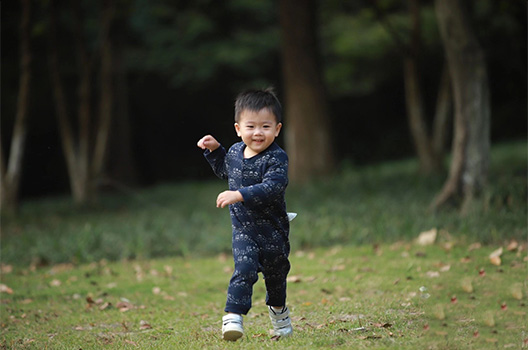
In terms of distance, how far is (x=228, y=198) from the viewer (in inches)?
153

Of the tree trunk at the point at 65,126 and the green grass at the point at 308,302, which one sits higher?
the tree trunk at the point at 65,126

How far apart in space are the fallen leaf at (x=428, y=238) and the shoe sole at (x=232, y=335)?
398cm

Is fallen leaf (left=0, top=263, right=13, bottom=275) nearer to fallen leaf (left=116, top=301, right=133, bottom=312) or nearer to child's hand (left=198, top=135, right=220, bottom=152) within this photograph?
fallen leaf (left=116, top=301, right=133, bottom=312)

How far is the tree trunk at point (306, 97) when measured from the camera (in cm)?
1505

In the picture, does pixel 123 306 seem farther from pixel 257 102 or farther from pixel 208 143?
pixel 257 102

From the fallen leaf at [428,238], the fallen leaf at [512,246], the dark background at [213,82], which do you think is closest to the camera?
the fallen leaf at [512,246]

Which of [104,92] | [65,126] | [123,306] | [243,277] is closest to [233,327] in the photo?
[243,277]

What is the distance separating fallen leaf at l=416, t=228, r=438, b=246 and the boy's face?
150 inches

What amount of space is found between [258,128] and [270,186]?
1.23 feet

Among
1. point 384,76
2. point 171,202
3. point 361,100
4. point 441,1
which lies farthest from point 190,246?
point 361,100

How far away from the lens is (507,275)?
562cm

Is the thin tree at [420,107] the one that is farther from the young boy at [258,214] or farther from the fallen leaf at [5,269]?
the young boy at [258,214]

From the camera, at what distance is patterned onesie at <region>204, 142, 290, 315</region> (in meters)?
4.05

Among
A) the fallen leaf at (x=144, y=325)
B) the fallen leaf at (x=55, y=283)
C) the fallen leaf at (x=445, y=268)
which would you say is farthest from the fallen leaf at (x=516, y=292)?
the fallen leaf at (x=55, y=283)
